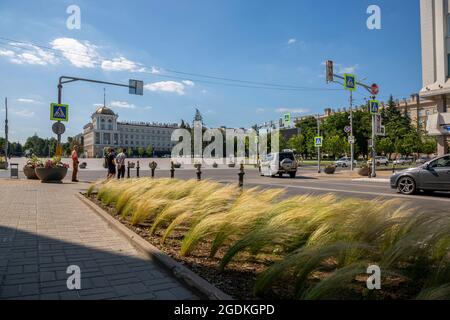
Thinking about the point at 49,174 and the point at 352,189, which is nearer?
the point at 352,189

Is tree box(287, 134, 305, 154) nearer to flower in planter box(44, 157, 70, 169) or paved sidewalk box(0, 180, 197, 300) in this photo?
flower in planter box(44, 157, 70, 169)

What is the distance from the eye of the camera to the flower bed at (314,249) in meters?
3.07

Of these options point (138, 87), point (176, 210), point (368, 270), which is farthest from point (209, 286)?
point (138, 87)

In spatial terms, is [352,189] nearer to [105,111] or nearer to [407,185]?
[407,185]

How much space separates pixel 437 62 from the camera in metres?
27.0

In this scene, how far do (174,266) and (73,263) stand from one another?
1.45 metres

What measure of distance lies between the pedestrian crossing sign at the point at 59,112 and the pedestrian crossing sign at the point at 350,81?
1683 centimetres

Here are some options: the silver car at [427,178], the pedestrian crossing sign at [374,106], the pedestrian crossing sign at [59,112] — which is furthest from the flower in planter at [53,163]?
the pedestrian crossing sign at [374,106]

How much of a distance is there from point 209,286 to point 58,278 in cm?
180

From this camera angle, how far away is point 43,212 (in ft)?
27.6

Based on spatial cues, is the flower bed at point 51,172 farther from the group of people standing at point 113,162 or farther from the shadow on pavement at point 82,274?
the shadow on pavement at point 82,274

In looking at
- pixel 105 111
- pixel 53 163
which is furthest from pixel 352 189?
pixel 105 111

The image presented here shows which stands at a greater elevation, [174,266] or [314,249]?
[314,249]
